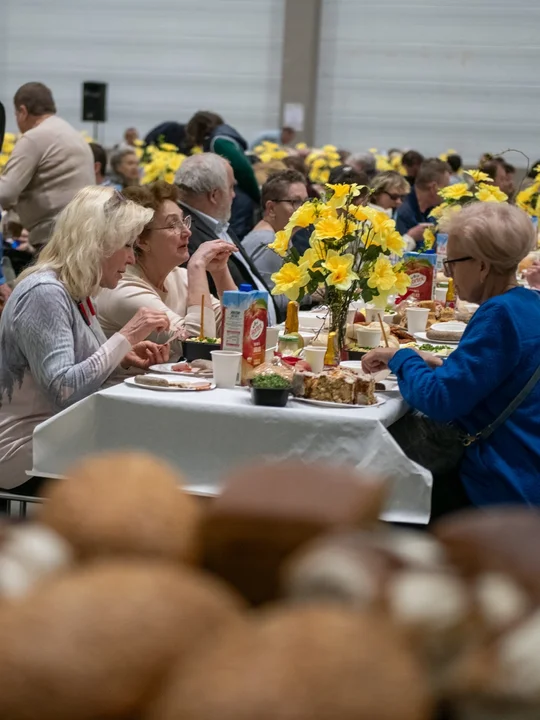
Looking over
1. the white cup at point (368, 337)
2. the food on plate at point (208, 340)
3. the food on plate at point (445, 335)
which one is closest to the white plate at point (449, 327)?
the food on plate at point (445, 335)

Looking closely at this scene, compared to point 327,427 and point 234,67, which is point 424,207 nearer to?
point 327,427

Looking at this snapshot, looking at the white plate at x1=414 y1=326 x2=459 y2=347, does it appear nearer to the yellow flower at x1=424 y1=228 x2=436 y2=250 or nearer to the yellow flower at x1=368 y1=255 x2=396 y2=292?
the yellow flower at x1=368 y1=255 x2=396 y2=292

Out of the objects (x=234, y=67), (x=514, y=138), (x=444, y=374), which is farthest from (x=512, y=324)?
(x=234, y=67)

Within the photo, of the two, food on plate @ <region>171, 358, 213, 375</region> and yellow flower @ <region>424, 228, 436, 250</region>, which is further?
yellow flower @ <region>424, 228, 436, 250</region>

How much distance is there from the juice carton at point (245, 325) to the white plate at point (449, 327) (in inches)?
44.9

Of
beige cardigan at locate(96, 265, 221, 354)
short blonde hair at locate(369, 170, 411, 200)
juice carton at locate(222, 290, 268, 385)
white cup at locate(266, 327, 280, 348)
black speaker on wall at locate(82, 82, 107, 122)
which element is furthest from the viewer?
black speaker on wall at locate(82, 82, 107, 122)

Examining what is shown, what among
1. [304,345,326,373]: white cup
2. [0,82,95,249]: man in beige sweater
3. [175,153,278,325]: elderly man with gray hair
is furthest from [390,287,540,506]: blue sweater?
[0,82,95,249]: man in beige sweater

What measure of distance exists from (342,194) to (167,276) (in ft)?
3.36

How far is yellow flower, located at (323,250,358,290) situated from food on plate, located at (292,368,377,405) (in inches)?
19.5

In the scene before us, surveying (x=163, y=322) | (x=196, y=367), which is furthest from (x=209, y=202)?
(x=196, y=367)

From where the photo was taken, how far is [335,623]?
423 millimetres

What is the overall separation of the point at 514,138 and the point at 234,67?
176 inches

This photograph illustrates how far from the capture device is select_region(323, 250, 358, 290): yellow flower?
3.03 meters

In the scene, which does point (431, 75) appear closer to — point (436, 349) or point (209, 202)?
point (209, 202)
